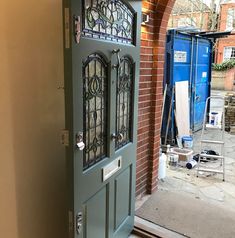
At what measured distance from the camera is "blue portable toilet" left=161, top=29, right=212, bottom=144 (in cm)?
548

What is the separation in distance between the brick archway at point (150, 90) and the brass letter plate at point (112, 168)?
0.88 metres

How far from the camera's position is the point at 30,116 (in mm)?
1627

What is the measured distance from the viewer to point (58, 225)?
6.55 ft

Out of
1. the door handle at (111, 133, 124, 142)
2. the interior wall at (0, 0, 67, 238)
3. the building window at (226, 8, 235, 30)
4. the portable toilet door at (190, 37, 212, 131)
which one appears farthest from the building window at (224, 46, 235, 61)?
the interior wall at (0, 0, 67, 238)

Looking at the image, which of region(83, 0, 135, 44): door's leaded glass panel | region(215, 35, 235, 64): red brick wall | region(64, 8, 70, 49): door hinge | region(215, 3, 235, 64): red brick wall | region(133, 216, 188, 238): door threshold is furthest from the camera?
region(215, 35, 235, 64): red brick wall

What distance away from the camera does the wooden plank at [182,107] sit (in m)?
5.72

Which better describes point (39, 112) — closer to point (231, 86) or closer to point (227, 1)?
point (231, 86)

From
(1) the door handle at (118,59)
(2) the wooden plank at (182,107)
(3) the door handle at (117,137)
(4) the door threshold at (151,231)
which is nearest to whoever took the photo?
(1) the door handle at (118,59)

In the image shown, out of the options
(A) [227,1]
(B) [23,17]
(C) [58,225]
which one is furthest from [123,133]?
(A) [227,1]

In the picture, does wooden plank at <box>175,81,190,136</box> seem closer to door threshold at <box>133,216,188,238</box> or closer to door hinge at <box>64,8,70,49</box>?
door threshold at <box>133,216,188,238</box>

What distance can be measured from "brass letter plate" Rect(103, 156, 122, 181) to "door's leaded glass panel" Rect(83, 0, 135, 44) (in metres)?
0.91

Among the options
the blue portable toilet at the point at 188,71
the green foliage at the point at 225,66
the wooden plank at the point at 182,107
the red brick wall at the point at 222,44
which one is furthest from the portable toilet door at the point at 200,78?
the red brick wall at the point at 222,44

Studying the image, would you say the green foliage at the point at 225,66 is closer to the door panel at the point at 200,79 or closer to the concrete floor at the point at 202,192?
the door panel at the point at 200,79

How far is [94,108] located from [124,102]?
0.49 metres
